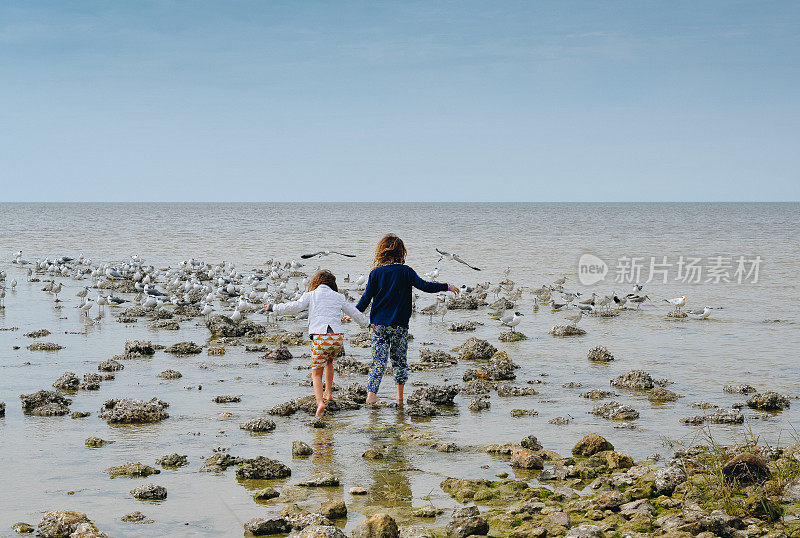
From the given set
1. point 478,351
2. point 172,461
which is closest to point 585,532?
point 172,461

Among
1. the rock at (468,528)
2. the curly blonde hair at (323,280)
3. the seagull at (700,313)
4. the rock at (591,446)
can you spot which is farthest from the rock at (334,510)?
the seagull at (700,313)

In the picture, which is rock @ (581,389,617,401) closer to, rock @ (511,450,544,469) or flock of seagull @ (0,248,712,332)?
rock @ (511,450,544,469)

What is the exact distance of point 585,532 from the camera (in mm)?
5055

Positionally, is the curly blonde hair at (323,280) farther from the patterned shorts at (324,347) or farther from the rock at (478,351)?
the rock at (478,351)

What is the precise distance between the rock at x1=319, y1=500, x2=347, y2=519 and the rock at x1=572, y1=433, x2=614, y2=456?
105 inches

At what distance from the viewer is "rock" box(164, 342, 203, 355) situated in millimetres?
12922

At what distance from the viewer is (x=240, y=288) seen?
22969 mm

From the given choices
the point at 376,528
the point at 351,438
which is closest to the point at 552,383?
the point at 351,438

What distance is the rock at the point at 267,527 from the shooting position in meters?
5.43

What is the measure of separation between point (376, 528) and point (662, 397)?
5.99 metres

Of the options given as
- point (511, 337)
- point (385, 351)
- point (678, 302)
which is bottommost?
point (511, 337)

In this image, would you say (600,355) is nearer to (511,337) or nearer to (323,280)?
(511,337)

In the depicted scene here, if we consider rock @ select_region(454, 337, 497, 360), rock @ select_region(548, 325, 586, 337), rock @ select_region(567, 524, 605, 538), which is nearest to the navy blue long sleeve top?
rock @ select_region(454, 337, 497, 360)

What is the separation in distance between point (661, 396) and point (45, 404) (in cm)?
778
